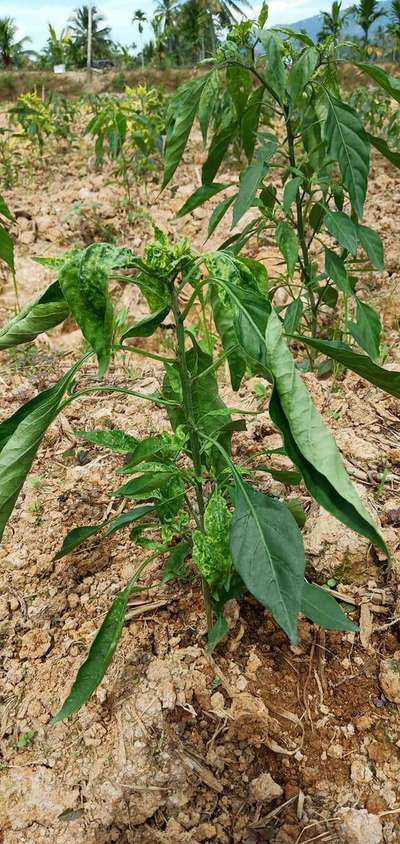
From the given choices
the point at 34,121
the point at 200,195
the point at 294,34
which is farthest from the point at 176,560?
the point at 34,121

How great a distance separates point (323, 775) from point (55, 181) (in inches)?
193

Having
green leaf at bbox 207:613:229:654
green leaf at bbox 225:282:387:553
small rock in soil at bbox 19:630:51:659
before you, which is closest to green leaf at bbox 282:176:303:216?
green leaf at bbox 225:282:387:553

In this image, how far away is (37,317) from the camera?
2.73 feet

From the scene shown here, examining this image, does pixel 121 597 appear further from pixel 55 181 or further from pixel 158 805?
pixel 55 181

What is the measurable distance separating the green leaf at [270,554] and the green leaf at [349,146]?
0.97 meters

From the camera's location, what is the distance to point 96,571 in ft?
4.77

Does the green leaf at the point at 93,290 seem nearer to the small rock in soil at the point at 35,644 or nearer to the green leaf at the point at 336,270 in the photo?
the small rock in soil at the point at 35,644

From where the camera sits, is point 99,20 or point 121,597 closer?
point 121,597

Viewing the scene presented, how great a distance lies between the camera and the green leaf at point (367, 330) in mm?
1887

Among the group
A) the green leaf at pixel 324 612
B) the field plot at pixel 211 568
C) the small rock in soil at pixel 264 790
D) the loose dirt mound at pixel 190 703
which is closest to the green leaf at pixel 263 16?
the field plot at pixel 211 568

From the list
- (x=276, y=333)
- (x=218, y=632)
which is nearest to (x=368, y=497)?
(x=218, y=632)

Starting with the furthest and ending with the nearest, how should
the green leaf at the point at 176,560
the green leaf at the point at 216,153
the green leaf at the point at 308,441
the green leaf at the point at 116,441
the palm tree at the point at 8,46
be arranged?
the palm tree at the point at 8,46 → the green leaf at the point at 216,153 → the green leaf at the point at 176,560 → the green leaf at the point at 116,441 → the green leaf at the point at 308,441

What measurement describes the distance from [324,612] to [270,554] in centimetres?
26

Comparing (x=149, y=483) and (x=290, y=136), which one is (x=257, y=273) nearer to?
(x=149, y=483)
